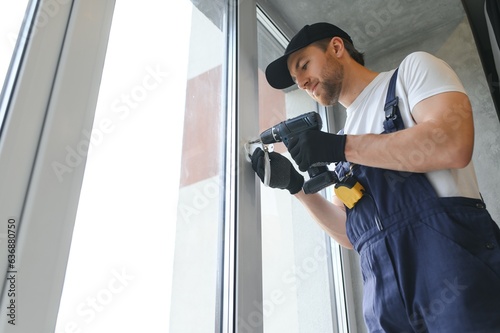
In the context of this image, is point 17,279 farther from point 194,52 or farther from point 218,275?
point 194,52

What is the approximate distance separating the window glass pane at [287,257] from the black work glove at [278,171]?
0.83ft

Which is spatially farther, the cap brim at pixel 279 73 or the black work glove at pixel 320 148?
the cap brim at pixel 279 73

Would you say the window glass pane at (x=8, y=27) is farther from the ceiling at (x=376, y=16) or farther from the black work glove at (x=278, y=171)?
the ceiling at (x=376, y=16)

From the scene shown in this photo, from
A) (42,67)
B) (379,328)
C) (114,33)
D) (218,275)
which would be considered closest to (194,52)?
(114,33)

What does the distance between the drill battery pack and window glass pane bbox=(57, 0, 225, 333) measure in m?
0.44

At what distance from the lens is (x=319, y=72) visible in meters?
1.46

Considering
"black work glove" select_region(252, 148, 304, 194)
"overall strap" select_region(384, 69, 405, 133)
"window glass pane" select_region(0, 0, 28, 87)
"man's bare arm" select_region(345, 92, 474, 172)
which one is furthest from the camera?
"black work glove" select_region(252, 148, 304, 194)

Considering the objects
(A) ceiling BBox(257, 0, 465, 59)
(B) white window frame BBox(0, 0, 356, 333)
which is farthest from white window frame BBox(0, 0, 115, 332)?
(A) ceiling BBox(257, 0, 465, 59)

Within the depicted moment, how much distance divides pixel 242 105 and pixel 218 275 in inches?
24.6

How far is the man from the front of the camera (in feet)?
3.09

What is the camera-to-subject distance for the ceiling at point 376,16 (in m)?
2.03

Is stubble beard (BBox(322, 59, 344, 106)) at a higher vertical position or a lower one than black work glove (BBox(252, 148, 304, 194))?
higher

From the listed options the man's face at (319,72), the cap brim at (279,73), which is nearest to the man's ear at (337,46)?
the man's face at (319,72)

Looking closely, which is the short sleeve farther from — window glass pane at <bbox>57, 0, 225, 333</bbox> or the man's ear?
window glass pane at <bbox>57, 0, 225, 333</bbox>
